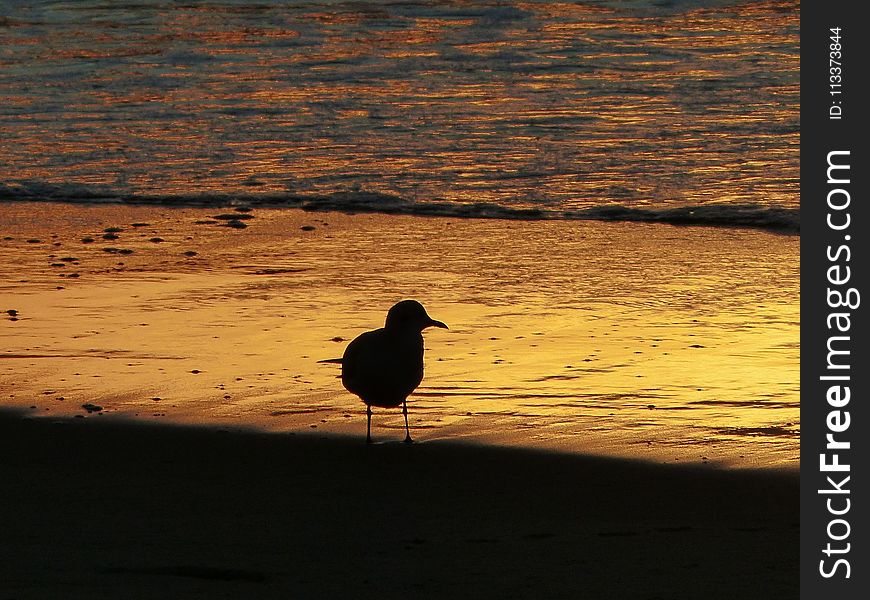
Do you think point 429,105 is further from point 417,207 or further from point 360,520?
point 360,520

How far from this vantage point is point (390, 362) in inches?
278

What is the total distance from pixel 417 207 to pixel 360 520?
24.3 ft

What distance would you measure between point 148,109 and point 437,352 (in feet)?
33.2

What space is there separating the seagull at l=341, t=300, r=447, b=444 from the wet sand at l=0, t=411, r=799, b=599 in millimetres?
239

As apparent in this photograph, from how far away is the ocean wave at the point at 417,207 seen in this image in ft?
40.4

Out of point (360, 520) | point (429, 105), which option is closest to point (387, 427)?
point (360, 520)

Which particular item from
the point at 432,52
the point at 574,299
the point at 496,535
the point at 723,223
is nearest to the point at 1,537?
the point at 496,535

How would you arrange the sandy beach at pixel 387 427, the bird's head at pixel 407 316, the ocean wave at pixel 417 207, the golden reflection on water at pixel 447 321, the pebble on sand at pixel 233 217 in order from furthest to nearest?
the pebble on sand at pixel 233 217, the ocean wave at pixel 417 207, the golden reflection on water at pixel 447 321, the bird's head at pixel 407 316, the sandy beach at pixel 387 427

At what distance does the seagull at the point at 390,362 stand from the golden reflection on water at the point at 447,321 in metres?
0.20

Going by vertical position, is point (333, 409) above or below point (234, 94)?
below

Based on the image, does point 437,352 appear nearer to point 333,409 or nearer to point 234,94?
point 333,409

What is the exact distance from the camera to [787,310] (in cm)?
933

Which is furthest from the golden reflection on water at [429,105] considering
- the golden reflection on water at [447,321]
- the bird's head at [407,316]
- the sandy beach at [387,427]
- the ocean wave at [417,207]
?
the bird's head at [407,316]

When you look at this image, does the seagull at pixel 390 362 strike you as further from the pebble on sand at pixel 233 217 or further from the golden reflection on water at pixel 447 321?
the pebble on sand at pixel 233 217
